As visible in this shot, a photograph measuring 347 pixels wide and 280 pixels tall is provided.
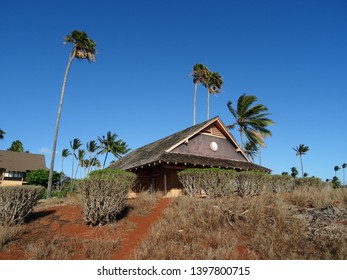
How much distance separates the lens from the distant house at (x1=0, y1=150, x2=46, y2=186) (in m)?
43.0

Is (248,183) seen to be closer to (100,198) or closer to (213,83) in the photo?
(100,198)

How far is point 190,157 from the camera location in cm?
1873

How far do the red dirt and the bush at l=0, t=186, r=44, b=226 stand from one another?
0.45 metres

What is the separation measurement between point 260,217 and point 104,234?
5102mm

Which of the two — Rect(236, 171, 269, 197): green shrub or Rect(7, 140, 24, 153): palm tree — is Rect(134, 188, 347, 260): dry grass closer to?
Rect(236, 171, 269, 197): green shrub

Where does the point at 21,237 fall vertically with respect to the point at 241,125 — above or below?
below

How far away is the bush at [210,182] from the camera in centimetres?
1372

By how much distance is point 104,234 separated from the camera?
836 centimetres

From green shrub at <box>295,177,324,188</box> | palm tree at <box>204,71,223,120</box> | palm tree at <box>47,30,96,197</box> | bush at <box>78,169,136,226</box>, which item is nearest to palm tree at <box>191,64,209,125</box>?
palm tree at <box>204,71,223,120</box>

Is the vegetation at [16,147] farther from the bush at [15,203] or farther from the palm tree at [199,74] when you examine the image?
the bush at [15,203]
